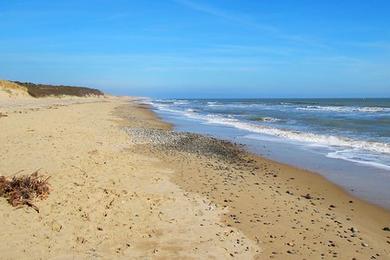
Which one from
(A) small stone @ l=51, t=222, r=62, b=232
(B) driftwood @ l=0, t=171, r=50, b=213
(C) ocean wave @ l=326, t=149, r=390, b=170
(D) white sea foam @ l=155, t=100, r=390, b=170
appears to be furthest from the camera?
(D) white sea foam @ l=155, t=100, r=390, b=170

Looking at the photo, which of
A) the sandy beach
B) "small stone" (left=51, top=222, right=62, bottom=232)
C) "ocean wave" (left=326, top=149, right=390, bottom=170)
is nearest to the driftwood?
the sandy beach

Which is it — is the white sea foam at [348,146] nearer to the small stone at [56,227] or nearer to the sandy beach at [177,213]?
the sandy beach at [177,213]

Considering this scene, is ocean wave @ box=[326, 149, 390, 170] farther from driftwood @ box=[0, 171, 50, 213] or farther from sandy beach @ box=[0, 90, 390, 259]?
driftwood @ box=[0, 171, 50, 213]

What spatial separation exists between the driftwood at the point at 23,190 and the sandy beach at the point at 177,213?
0.39ft

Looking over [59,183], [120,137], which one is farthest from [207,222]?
[120,137]

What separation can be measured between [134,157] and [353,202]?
5845 mm

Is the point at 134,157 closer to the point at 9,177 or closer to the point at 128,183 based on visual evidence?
the point at 128,183

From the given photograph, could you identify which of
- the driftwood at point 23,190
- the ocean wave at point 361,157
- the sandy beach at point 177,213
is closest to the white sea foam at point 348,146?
the ocean wave at point 361,157

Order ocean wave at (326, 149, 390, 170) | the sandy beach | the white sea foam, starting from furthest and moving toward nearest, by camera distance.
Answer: the white sea foam < ocean wave at (326, 149, 390, 170) < the sandy beach

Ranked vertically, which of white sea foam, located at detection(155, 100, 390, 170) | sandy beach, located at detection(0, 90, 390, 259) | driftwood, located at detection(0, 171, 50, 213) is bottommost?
white sea foam, located at detection(155, 100, 390, 170)

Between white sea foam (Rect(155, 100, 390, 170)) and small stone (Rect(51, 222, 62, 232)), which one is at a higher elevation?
small stone (Rect(51, 222, 62, 232))

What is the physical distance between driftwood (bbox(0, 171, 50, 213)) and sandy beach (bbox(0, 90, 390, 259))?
0.12 m

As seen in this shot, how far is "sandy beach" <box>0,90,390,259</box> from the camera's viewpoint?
17.8 feet

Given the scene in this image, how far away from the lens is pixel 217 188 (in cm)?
866
